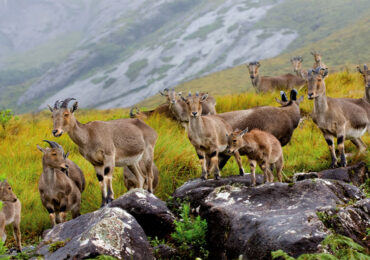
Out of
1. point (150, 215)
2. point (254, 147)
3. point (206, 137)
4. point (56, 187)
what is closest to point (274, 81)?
point (206, 137)

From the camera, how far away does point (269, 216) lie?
564 centimetres

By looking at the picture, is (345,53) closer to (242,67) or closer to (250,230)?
(242,67)

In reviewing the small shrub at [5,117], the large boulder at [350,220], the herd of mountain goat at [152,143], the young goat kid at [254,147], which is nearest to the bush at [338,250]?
the large boulder at [350,220]

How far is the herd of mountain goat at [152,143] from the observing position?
27.5 feet

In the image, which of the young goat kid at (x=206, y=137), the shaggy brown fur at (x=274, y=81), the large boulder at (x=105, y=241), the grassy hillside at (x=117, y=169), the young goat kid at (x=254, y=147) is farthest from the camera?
the shaggy brown fur at (x=274, y=81)

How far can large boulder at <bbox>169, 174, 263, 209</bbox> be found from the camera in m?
7.35

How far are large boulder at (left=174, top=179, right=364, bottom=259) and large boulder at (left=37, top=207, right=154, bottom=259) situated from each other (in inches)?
39.9

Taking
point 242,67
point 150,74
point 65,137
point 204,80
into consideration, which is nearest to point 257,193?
point 65,137

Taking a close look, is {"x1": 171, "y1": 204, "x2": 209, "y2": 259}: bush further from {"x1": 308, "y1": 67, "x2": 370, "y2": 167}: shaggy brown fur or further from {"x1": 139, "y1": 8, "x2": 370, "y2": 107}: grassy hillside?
{"x1": 139, "y1": 8, "x2": 370, "y2": 107}: grassy hillside

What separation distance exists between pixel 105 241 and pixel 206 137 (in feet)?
12.8

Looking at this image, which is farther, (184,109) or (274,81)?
(274,81)

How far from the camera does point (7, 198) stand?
8.13 m

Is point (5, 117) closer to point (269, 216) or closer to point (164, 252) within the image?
point (164, 252)

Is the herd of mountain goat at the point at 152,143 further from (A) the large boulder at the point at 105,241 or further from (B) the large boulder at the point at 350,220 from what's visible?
(B) the large boulder at the point at 350,220
